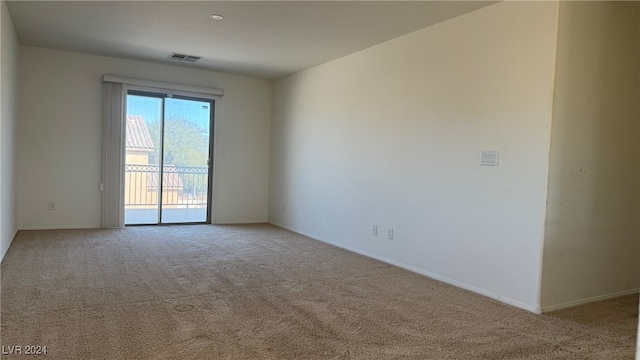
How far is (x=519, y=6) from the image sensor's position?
326cm

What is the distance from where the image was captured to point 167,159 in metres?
6.47

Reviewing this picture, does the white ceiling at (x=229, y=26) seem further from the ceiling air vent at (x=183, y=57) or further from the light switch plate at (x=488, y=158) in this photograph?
the light switch plate at (x=488, y=158)

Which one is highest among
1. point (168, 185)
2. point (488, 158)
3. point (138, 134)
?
point (138, 134)

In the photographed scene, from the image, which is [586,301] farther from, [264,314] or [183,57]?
[183,57]

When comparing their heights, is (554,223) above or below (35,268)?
above

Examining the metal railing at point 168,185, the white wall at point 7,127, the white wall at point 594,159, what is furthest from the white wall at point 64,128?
the white wall at point 594,159

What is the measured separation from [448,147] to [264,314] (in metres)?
2.18

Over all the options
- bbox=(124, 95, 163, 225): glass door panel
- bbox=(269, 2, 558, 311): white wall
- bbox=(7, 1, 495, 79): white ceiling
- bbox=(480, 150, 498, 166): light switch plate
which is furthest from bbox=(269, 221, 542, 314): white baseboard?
bbox=(124, 95, 163, 225): glass door panel

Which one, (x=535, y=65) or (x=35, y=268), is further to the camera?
(x=35, y=268)

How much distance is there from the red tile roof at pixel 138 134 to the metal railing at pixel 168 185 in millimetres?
283

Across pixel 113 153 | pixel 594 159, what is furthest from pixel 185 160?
pixel 594 159

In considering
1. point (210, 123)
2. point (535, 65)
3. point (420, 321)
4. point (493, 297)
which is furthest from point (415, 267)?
point (210, 123)

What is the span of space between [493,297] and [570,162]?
1.19m

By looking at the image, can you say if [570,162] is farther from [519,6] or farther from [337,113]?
[337,113]
